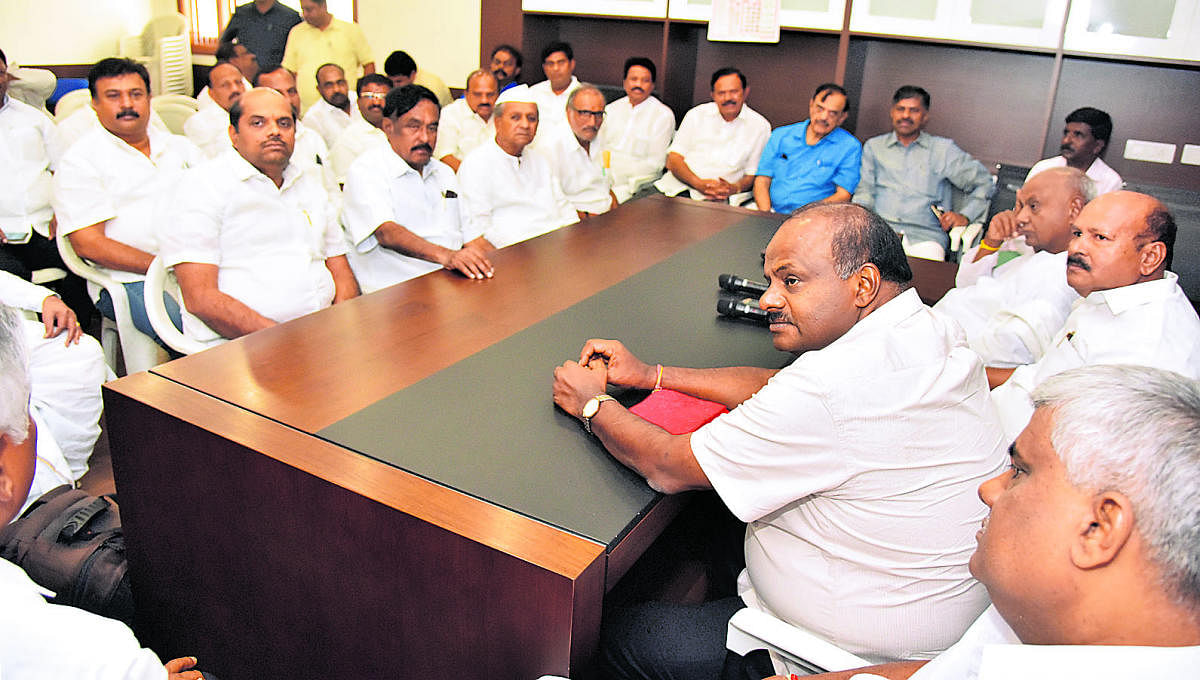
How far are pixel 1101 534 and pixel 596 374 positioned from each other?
90cm

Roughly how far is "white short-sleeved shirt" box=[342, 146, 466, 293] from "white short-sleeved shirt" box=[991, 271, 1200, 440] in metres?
1.79

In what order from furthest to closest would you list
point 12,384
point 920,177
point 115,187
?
point 920,177, point 115,187, point 12,384

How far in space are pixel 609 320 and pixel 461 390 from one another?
1.63 feet

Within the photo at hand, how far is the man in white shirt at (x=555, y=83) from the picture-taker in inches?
186

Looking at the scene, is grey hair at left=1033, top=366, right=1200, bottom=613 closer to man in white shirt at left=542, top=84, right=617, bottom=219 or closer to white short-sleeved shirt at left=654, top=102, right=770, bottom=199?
man in white shirt at left=542, top=84, right=617, bottom=219

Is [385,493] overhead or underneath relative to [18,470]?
underneath

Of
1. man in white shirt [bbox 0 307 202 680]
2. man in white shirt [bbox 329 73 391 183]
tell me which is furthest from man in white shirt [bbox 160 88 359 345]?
man in white shirt [bbox 329 73 391 183]

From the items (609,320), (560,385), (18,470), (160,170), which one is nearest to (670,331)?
(609,320)

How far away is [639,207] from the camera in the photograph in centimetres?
323

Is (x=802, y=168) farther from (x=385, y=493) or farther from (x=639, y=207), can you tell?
(x=385, y=493)

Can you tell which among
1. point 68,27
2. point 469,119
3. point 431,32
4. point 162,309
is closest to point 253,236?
point 162,309

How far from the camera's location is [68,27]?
21.7 ft

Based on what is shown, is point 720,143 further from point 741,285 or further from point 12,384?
point 12,384

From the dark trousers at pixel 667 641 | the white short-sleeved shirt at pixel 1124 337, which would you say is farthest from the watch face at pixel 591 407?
the white short-sleeved shirt at pixel 1124 337
